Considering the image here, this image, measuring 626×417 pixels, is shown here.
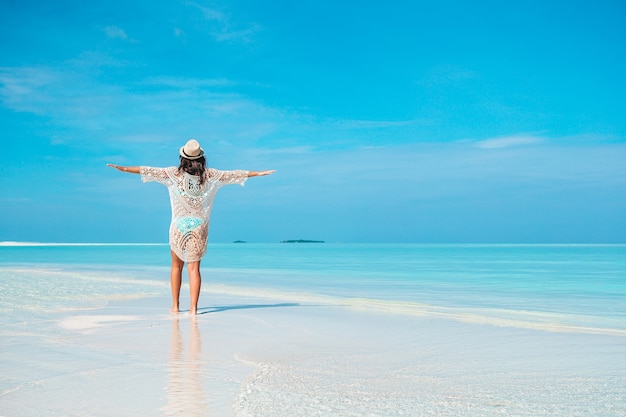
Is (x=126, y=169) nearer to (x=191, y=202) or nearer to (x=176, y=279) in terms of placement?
(x=191, y=202)

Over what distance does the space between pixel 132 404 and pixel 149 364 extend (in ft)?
3.55

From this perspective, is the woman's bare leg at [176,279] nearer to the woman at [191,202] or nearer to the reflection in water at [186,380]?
the woman at [191,202]

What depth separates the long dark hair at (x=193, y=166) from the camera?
7.35 meters

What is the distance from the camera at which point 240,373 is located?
420 cm

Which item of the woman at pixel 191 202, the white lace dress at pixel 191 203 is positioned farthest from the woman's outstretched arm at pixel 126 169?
the white lace dress at pixel 191 203

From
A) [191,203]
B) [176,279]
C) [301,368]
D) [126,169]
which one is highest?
Answer: [126,169]

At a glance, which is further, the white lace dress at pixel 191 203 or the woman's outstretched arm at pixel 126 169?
the white lace dress at pixel 191 203

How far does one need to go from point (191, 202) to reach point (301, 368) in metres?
3.61

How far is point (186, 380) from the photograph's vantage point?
3930 millimetres

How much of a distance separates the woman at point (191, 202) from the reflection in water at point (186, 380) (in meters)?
1.97

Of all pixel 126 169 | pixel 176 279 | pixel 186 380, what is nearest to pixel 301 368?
pixel 186 380

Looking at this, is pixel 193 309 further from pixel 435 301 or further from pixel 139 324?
pixel 435 301

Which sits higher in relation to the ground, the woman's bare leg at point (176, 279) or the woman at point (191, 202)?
the woman at point (191, 202)

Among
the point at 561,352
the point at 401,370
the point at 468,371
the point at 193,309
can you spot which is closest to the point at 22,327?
the point at 193,309
